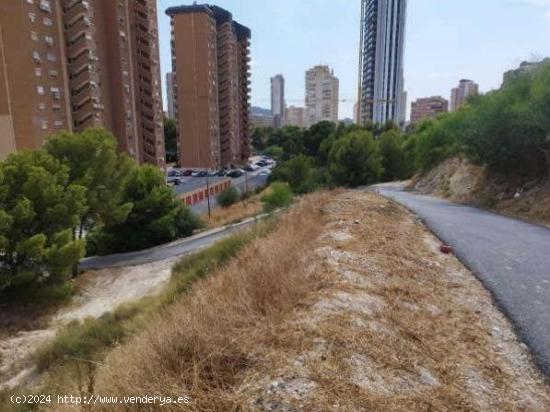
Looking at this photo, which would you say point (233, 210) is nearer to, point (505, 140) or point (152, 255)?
point (152, 255)

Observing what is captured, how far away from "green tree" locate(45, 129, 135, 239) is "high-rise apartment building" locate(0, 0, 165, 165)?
488 inches

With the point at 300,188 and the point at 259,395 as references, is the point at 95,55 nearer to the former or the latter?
the point at 300,188

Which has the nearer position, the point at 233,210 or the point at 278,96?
the point at 233,210

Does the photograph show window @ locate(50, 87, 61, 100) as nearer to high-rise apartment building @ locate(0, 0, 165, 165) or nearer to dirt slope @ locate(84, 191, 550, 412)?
high-rise apartment building @ locate(0, 0, 165, 165)

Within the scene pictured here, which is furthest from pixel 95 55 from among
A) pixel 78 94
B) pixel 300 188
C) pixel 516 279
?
pixel 516 279

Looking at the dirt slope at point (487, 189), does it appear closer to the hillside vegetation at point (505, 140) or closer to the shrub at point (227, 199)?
the hillside vegetation at point (505, 140)

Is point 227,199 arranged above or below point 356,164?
below

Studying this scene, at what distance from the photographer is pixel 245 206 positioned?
38875 millimetres

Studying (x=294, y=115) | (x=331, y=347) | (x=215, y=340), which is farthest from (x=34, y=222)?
(x=294, y=115)

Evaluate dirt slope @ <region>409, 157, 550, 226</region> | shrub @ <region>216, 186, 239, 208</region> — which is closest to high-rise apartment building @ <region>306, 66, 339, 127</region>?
shrub @ <region>216, 186, 239, 208</region>

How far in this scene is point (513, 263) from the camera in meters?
7.32

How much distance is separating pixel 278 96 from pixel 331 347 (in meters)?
153

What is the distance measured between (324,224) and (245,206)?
30.6m

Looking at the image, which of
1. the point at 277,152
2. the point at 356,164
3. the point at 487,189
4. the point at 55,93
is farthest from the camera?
the point at 277,152
